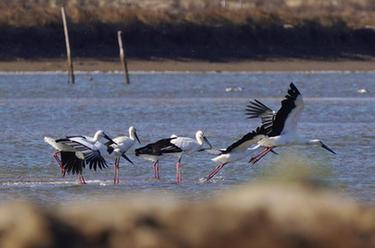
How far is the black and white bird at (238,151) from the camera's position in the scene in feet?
45.0

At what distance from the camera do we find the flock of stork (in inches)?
535

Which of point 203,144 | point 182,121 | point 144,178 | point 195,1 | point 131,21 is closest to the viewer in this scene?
point 144,178

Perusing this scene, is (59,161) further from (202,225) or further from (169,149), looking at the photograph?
(202,225)

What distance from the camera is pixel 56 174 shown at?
47.3ft

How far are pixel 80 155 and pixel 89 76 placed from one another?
1031 inches

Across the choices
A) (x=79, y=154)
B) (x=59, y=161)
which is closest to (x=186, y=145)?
(x=79, y=154)

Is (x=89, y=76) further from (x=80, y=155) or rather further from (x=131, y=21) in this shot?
(x=80, y=155)

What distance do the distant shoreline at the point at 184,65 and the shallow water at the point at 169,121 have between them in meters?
0.81

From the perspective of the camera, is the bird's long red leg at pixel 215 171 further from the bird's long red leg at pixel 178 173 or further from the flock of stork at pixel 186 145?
the bird's long red leg at pixel 178 173

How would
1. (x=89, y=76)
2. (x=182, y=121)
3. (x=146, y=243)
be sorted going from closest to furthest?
(x=146, y=243), (x=182, y=121), (x=89, y=76)

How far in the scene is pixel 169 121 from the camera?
74.0 feet

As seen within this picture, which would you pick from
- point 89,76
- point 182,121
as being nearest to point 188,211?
point 182,121

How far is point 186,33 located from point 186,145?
109ft

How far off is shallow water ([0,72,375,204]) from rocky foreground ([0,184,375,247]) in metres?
0.91
